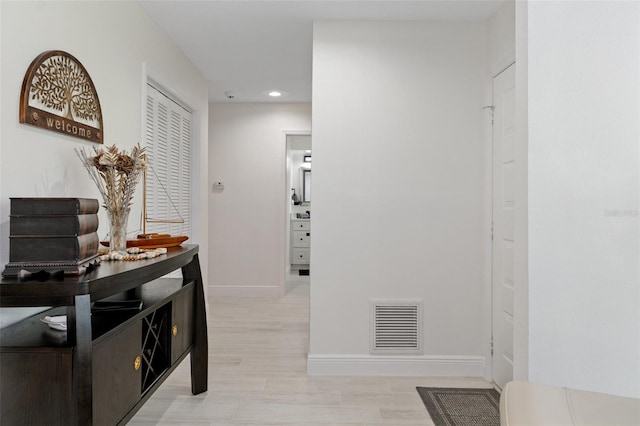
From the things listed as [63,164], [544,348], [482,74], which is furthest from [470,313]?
[63,164]

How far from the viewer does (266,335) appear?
13.0ft

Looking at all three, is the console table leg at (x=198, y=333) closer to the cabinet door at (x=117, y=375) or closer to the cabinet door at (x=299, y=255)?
the cabinet door at (x=117, y=375)

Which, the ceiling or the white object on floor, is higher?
the ceiling

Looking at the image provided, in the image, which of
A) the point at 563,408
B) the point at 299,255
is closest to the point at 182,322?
the point at 563,408

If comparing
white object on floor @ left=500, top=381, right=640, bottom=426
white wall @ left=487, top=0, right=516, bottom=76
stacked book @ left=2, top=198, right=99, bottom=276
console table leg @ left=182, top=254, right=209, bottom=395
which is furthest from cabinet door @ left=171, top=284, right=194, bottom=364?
white wall @ left=487, top=0, right=516, bottom=76

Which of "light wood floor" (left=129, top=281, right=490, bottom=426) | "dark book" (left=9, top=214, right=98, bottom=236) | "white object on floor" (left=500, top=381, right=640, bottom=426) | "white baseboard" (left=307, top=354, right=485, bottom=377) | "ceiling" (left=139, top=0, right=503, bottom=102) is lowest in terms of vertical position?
"light wood floor" (left=129, top=281, right=490, bottom=426)

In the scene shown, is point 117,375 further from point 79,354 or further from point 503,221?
point 503,221

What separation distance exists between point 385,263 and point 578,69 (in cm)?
181

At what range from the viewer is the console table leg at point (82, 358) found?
134cm

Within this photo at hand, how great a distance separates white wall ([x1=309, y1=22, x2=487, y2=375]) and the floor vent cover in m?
0.06

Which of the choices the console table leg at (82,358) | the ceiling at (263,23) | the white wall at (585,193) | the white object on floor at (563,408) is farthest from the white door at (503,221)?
the console table leg at (82,358)

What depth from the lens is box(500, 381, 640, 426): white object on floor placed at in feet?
3.58

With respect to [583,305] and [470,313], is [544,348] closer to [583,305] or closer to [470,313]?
[583,305]

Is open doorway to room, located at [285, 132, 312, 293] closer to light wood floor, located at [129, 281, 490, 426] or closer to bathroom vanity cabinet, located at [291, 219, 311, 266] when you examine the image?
bathroom vanity cabinet, located at [291, 219, 311, 266]
